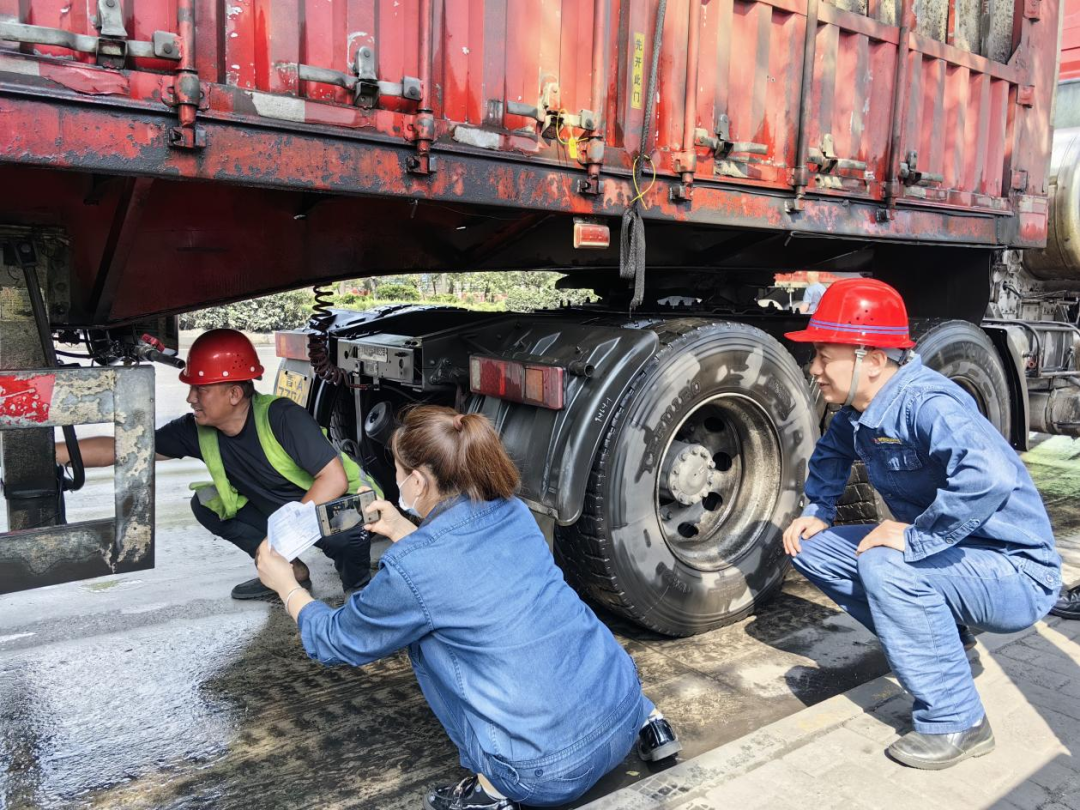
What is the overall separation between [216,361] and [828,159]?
102 inches

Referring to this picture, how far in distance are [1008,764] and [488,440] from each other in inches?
69.0

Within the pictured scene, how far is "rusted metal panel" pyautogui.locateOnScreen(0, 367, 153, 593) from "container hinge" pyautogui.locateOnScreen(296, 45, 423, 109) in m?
0.93

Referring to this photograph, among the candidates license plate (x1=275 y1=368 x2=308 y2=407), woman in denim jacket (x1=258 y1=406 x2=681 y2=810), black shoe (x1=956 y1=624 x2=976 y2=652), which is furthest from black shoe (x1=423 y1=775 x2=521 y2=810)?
license plate (x1=275 y1=368 x2=308 y2=407)

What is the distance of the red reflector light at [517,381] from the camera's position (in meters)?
3.16

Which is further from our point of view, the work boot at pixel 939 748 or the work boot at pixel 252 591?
the work boot at pixel 252 591

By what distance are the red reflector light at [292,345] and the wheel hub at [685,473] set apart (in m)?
2.24

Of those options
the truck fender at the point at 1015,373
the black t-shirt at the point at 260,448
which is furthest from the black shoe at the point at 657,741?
the truck fender at the point at 1015,373

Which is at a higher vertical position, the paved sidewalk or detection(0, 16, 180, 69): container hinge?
detection(0, 16, 180, 69): container hinge

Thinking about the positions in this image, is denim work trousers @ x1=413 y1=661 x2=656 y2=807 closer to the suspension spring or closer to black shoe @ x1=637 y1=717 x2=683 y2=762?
black shoe @ x1=637 y1=717 x2=683 y2=762

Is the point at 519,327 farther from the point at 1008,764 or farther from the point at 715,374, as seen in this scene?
the point at 1008,764

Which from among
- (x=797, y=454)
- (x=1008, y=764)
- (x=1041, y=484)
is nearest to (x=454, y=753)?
(x=1008, y=764)

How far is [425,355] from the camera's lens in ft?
12.1

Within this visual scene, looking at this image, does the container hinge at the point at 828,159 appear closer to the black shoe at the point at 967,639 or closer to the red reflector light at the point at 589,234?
the red reflector light at the point at 589,234

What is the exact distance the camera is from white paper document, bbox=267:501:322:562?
2502 mm
